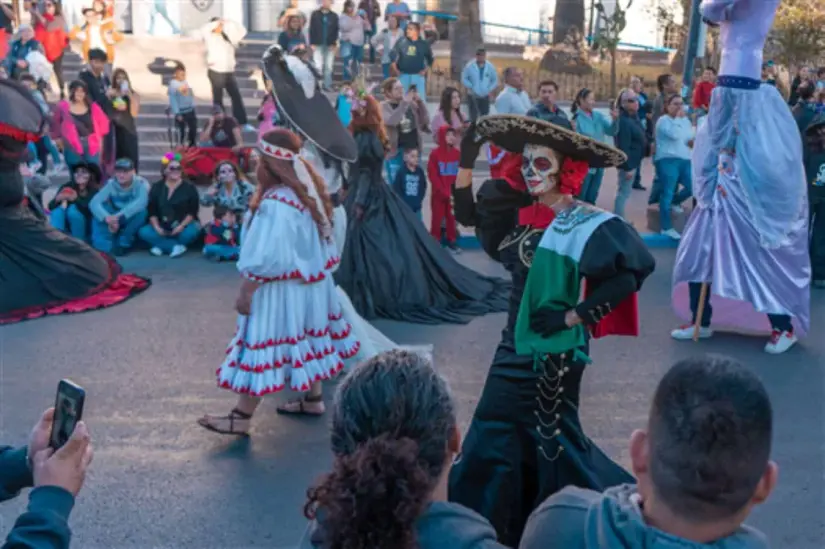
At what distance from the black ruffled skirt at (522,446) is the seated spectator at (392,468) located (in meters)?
1.76

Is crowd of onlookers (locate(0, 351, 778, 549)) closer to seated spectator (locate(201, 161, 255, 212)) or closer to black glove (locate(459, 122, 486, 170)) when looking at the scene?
black glove (locate(459, 122, 486, 170))

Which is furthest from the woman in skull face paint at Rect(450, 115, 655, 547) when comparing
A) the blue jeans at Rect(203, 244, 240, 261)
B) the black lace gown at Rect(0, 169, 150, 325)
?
the blue jeans at Rect(203, 244, 240, 261)

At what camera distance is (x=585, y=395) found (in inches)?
249

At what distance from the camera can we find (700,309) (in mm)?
7434

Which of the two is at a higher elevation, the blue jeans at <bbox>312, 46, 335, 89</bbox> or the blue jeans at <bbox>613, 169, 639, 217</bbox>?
the blue jeans at <bbox>312, 46, 335, 89</bbox>

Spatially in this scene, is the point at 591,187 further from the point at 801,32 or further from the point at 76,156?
the point at 801,32

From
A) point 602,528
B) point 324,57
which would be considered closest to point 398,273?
point 602,528

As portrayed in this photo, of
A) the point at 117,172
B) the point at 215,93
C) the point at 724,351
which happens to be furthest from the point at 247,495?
the point at 215,93

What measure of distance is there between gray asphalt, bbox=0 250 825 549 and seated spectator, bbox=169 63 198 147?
6.59 metres

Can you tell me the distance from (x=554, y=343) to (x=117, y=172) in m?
7.51

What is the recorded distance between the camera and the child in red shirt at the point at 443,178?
10562 mm

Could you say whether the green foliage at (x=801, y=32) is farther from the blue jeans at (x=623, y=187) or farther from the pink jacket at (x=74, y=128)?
the pink jacket at (x=74, y=128)

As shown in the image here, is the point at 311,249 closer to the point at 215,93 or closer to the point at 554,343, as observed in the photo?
the point at 554,343

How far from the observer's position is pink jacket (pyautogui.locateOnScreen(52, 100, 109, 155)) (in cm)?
1226
